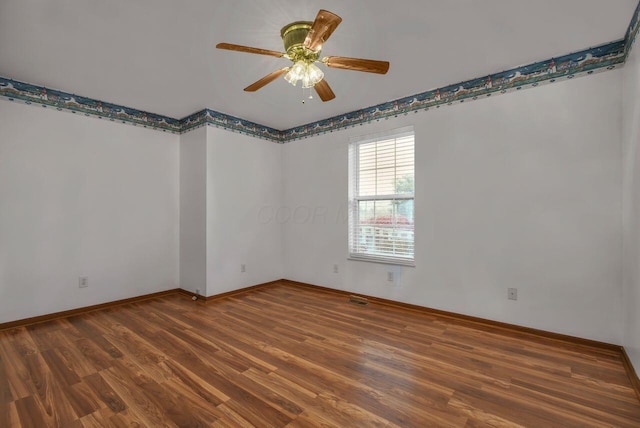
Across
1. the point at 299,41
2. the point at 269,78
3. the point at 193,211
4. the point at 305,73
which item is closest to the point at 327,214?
the point at 193,211

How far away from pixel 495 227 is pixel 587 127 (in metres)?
1.12

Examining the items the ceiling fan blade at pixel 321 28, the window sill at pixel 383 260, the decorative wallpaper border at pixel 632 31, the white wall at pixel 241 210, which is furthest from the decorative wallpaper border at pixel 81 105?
the decorative wallpaper border at pixel 632 31

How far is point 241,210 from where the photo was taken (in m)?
4.31

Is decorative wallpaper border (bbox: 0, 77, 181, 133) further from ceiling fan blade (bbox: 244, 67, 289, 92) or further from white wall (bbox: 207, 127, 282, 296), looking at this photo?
ceiling fan blade (bbox: 244, 67, 289, 92)

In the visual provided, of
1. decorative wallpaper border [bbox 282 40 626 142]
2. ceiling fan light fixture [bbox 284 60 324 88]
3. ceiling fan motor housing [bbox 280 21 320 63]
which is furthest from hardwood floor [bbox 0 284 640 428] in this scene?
decorative wallpaper border [bbox 282 40 626 142]

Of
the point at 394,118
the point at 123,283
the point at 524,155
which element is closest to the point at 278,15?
the point at 394,118

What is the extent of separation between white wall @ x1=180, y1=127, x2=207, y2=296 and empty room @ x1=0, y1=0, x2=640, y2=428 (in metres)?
0.05

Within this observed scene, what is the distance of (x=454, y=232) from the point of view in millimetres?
3148

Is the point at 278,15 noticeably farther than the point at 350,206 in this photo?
No

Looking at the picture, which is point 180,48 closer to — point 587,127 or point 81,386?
point 81,386

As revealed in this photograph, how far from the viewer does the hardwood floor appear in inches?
64.9

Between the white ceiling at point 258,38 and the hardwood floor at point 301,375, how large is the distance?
8.40 ft

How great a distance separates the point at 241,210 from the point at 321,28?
307 centimetres

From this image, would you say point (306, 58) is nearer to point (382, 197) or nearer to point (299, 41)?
point (299, 41)
